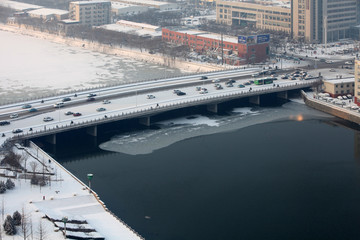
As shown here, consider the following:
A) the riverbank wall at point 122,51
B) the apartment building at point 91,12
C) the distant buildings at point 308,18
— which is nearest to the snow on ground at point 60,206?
the riverbank wall at point 122,51

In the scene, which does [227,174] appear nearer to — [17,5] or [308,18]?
[308,18]

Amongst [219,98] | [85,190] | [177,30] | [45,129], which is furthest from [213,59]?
[85,190]

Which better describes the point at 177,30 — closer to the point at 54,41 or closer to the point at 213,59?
the point at 213,59

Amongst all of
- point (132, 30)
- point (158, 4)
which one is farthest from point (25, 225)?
point (158, 4)

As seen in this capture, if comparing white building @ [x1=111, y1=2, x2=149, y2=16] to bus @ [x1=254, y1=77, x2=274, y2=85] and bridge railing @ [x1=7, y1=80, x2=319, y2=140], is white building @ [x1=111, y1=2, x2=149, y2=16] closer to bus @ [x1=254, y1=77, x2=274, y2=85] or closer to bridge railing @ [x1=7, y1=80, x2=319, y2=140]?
bus @ [x1=254, y1=77, x2=274, y2=85]

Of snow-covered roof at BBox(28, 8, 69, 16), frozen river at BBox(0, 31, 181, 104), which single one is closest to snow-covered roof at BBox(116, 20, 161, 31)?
snow-covered roof at BBox(28, 8, 69, 16)

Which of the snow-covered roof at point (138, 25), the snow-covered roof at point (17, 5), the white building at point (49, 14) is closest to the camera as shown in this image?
the snow-covered roof at point (138, 25)

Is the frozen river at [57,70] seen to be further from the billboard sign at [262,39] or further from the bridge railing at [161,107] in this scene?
the bridge railing at [161,107]
